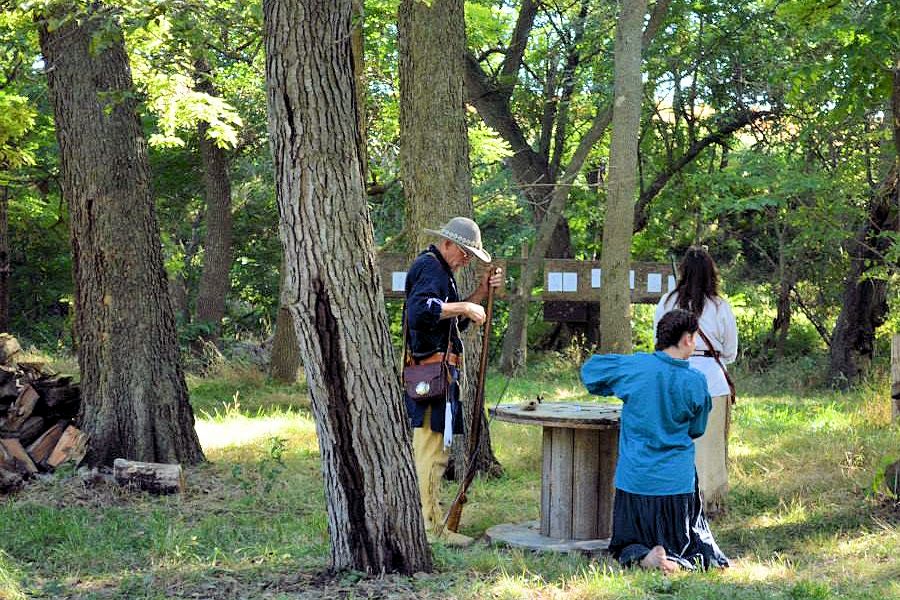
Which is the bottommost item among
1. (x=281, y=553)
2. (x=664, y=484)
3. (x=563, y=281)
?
(x=281, y=553)

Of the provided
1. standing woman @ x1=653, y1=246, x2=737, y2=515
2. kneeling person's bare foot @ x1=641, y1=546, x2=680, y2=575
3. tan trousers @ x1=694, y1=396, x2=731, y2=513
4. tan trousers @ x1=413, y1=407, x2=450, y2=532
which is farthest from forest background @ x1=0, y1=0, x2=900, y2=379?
kneeling person's bare foot @ x1=641, y1=546, x2=680, y2=575

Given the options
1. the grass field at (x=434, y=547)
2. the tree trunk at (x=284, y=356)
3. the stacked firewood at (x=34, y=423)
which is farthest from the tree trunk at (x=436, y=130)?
the tree trunk at (x=284, y=356)

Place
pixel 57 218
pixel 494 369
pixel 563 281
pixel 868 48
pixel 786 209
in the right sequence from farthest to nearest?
pixel 57 218, pixel 494 369, pixel 786 209, pixel 563 281, pixel 868 48

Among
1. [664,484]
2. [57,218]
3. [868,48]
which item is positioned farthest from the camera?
[57,218]

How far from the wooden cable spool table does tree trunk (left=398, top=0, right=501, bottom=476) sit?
2.00 metres

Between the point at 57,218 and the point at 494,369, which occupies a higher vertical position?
the point at 57,218

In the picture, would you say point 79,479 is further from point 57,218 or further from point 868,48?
point 57,218

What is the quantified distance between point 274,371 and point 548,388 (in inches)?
161

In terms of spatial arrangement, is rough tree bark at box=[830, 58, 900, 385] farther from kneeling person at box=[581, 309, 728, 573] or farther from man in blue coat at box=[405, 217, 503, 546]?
man in blue coat at box=[405, 217, 503, 546]

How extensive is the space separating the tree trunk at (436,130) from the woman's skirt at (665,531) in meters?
2.83

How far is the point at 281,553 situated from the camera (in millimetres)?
6809

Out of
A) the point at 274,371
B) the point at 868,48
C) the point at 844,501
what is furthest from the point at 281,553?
the point at 274,371

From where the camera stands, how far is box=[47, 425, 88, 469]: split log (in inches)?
356

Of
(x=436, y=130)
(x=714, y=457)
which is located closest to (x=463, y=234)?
(x=436, y=130)
